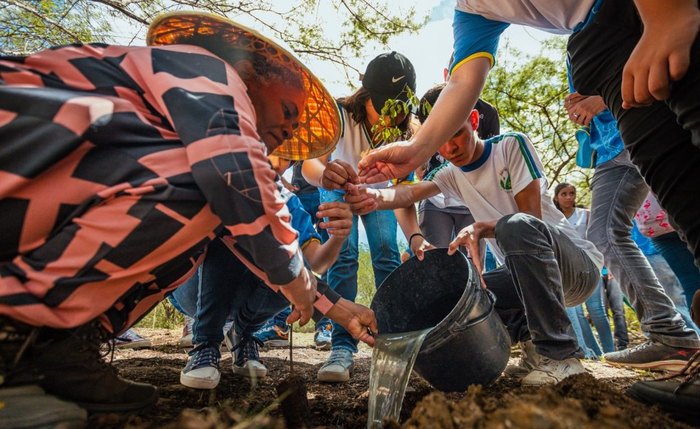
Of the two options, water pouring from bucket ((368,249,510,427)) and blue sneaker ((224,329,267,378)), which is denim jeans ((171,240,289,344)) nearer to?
blue sneaker ((224,329,267,378))

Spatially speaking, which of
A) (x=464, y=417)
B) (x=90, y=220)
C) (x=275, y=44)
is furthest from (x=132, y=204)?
(x=464, y=417)

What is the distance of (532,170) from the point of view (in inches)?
91.4

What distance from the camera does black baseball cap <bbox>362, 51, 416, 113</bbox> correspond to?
106 inches

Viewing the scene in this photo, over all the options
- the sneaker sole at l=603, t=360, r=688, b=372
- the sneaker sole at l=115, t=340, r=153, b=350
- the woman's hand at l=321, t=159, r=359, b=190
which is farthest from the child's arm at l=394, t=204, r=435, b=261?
the sneaker sole at l=115, t=340, r=153, b=350

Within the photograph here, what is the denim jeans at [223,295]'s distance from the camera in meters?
2.10

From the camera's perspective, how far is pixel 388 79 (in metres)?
2.71

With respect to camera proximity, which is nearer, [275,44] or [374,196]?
[275,44]

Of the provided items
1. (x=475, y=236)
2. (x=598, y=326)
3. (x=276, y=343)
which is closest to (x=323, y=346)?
(x=276, y=343)

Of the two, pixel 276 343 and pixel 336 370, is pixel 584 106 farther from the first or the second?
pixel 276 343

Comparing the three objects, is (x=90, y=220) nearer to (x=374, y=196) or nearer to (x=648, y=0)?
(x=648, y=0)

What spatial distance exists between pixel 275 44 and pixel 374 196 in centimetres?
119

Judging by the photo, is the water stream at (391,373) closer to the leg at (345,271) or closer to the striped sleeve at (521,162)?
the leg at (345,271)

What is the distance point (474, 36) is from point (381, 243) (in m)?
1.38

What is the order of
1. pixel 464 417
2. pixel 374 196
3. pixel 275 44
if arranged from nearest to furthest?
pixel 464 417, pixel 275 44, pixel 374 196
